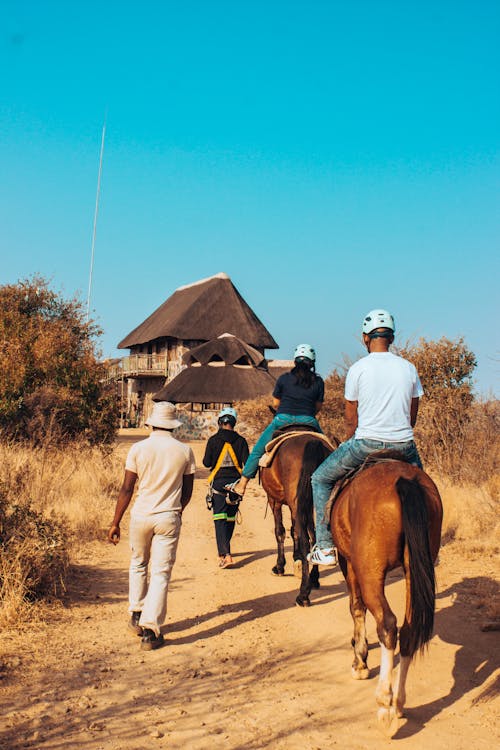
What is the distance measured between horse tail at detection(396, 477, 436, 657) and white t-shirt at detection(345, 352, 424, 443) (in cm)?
97

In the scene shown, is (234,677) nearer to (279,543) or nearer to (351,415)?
(351,415)

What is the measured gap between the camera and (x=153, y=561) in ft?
22.4

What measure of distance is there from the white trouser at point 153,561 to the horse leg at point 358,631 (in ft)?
5.58

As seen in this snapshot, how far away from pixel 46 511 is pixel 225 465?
127 inches

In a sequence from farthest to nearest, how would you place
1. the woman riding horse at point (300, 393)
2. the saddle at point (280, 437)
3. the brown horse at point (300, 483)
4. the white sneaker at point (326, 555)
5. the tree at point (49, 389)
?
the tree at point (49, 389)
the woman riding horse at point (300, 393)
the saddle at point (280, 437)
the brown horse at point (300, 483)
the white sneaker at point (326, 555)

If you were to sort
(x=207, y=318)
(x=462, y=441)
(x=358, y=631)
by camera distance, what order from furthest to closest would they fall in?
(x=207, y=318), (x=462, y=441), (x=358, y=631)

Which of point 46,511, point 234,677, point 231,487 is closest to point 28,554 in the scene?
point 234,677

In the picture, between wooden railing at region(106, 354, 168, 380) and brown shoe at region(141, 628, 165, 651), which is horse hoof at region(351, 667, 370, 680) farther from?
wooden railing at region(106, 354, 168, 380)

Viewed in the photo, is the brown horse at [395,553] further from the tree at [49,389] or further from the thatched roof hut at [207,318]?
the thatched roof hut at [207,318]

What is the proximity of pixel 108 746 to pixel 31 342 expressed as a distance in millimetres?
14758

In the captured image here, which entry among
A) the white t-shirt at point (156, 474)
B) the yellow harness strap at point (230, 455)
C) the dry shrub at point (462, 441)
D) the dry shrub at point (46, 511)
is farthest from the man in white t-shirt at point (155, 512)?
the dry shrub at point (462, 441)

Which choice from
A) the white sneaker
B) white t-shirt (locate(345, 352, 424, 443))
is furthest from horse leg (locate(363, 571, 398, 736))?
the white sneaker

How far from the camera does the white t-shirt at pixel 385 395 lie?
585 centimetres

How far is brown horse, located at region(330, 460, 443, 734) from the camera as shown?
4918 mm
